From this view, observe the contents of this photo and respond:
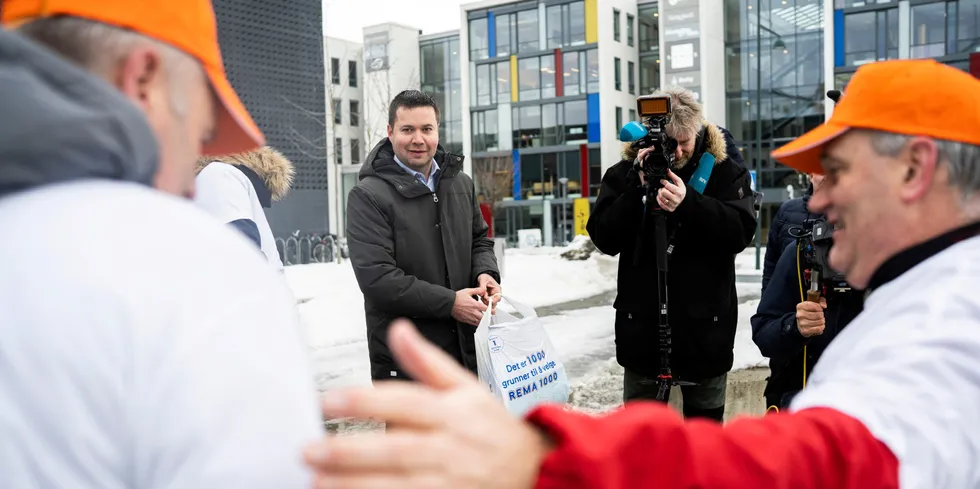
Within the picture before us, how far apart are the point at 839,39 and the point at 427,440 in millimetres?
38927

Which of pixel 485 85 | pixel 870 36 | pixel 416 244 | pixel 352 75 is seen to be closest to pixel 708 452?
pixel 416 244

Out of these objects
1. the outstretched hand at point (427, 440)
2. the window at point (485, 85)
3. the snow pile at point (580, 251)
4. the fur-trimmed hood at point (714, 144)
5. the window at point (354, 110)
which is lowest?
the snow pile at point (580, 251)

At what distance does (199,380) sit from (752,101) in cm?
4034

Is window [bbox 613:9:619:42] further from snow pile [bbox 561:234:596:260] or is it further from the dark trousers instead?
the dark trousers

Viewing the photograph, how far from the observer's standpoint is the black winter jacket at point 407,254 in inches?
155

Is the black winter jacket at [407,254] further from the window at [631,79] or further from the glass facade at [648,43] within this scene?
the glass facade at [648,43]

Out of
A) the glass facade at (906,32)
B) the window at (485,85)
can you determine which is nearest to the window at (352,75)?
the window at (485,85)

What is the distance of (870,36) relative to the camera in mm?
34688

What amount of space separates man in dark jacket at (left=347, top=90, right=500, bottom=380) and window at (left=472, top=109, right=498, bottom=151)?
4281 centimetres

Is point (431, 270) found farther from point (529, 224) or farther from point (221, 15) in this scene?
point (529, 224)

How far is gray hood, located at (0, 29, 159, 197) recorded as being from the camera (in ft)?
2.77

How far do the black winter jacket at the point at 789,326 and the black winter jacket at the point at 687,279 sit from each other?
0.56 metres

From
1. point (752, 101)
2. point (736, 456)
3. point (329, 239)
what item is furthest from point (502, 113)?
point (736, 456)

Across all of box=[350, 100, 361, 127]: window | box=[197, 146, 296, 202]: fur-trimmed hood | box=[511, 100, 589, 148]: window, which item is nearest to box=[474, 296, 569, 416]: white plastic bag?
box=[197, 146, 296, 202]: fur-trimmed hood
